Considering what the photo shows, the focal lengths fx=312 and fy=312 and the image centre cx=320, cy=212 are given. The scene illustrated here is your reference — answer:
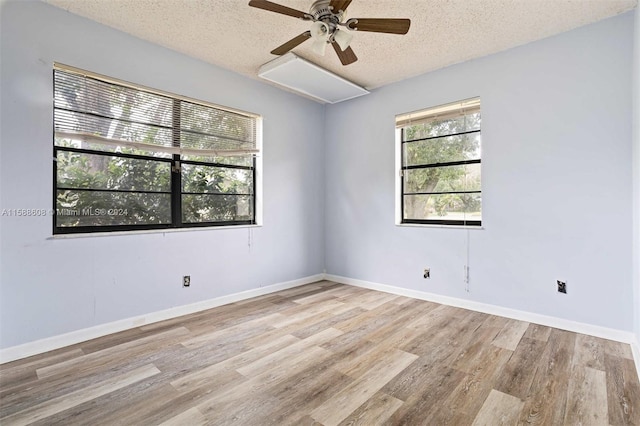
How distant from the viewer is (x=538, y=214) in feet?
10.1

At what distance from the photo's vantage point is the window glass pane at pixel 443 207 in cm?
357

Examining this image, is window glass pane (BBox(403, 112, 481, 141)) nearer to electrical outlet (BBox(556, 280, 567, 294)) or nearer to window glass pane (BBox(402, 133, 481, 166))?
window glass pane (BBox(402, 133, 481, 166))

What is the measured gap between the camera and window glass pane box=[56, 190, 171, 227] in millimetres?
2711

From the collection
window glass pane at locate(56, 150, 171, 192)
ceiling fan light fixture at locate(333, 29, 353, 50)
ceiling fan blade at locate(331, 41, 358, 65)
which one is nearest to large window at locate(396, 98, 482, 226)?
ceiling fan blade at locate(331, 41, 358, 65)

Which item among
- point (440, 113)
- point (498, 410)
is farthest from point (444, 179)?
point (498, 410)

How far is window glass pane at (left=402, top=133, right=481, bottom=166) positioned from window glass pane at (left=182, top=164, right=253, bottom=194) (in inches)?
83.5

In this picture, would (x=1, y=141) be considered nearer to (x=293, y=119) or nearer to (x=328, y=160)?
(x=293, y=119)

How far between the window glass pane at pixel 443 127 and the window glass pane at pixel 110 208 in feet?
10.0

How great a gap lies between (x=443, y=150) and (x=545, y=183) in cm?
113

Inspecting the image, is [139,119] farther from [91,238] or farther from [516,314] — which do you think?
[516,314]

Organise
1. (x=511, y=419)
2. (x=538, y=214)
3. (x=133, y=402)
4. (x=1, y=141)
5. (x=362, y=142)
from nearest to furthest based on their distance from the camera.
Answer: (x=511, y=419)
(x=133, y=402)
(x=1, y=141)
(x=538, y=214)
(x=362, y=142)

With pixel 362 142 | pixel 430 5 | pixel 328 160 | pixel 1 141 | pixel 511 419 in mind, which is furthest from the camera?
pixel 328 160

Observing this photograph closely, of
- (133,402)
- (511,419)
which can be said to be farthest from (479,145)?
(133,402)

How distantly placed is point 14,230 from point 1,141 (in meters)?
0.67
